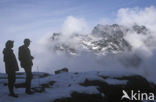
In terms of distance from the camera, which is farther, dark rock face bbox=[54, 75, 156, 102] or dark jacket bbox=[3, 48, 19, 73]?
dark rock face bbox=[54, 75, 156, 102]

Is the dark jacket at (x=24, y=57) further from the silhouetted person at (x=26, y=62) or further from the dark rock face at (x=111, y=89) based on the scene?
the dark rock face at (x=111, y=89)

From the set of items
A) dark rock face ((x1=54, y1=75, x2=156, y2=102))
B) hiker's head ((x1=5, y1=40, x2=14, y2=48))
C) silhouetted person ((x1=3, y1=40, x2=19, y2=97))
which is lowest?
dark rock face ((x1=54, y1=75, x2=156, y2=102))

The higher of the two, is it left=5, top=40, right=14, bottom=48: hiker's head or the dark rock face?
left=5, top=40, right=14, bottom=48: hiker's head

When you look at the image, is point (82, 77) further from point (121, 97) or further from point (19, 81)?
point (19, 81)

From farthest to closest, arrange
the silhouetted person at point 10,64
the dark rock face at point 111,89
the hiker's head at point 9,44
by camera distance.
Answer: the dark rock face at point 111,89
the hiker's head at point 9,44
the silhouetted person at point 10,64

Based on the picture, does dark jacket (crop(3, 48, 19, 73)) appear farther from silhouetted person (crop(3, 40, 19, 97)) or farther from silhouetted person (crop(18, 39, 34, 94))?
silhouetted person (crop(18, 39, 34, 94))

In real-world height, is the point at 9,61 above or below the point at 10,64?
above

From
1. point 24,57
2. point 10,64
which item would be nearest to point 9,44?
point 10,64

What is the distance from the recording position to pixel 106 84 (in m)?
19.0

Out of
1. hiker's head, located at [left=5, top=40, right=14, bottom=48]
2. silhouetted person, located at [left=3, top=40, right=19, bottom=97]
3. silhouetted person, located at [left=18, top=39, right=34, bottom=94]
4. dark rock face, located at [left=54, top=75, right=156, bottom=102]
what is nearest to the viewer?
silhouetted person, located at [left=3, top=40, right=19, bottom=97]

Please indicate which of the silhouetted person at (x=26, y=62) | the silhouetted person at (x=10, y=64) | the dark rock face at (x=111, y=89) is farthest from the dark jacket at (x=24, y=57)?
the dark rock face at (x=111, y=89)

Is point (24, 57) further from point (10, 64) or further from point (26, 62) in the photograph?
point (10, 64)

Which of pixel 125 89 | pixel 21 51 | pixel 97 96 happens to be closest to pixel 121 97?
pixel 125 89

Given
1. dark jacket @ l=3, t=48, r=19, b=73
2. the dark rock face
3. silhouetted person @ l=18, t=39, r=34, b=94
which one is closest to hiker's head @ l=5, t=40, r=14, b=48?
dark jacket @ l=3, t=48, r=19, b=73
